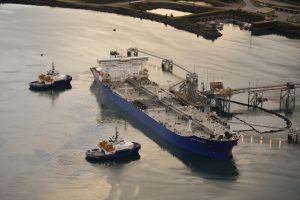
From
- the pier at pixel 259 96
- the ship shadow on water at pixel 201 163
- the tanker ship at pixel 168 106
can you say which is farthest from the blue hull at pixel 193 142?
the pier at pixel 259 96

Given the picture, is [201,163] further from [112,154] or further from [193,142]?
[112,154]

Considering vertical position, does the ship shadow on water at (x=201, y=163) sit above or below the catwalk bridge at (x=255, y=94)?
below

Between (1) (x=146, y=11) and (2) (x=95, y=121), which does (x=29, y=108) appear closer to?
(2) (x=95, y=121)

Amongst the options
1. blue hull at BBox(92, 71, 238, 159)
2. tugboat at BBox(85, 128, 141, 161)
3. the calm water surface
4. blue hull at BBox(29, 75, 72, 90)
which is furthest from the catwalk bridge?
tugboat at BBox(85, 128, 141, 161)

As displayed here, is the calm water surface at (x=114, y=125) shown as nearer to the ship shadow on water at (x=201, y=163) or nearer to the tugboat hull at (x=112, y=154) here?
the ship shadow on water at (x=201, y=163)

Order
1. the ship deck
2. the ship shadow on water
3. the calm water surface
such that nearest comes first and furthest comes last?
Answer: the calm water surface
the ship shadow on water
the ship deck

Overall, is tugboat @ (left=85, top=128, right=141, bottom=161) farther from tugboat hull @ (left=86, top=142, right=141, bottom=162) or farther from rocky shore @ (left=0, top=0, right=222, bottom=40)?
rocky shore @ (left=0, top=0, right=222, bottom=40)
